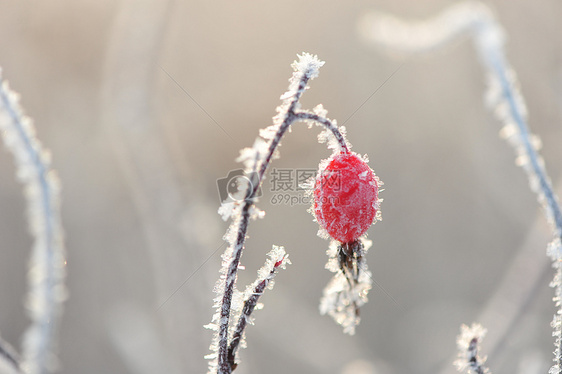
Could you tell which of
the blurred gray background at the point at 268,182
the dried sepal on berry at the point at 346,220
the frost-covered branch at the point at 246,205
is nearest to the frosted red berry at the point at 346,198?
the dried sepal on berry at the point at 346,220

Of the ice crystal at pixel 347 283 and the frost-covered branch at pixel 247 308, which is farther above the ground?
the ice crystal at pixel 347 283

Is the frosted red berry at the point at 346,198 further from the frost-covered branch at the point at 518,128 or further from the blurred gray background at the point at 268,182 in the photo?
the blurred gray background at the point at 268,182

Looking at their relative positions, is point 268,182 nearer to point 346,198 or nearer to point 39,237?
point 346,198

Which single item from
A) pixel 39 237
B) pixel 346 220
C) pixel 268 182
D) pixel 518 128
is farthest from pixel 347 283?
pixel 268 182

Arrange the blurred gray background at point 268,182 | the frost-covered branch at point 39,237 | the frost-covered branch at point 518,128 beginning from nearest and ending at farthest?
the frost-covered branch at point 39,237 < the frost-covered branch at point 518,128 < the blurred gray background at point 268,182

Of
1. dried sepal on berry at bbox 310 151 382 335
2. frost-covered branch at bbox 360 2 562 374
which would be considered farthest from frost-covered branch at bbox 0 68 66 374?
frost-covered branch at bbox 360 2 562 374
